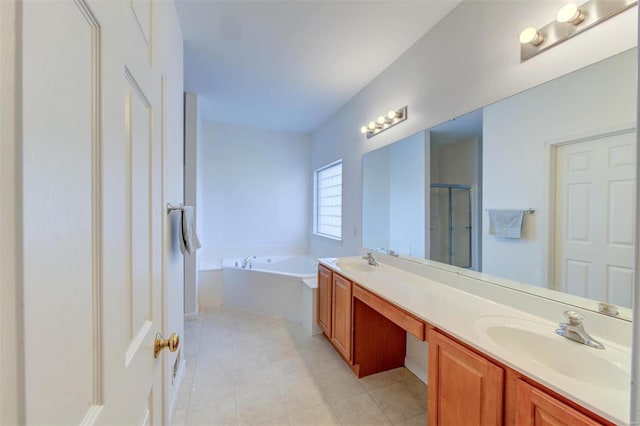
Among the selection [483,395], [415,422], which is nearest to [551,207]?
[483,395]

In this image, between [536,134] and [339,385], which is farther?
[339,385]

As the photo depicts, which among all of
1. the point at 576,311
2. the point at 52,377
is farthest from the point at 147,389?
the point at 576,311

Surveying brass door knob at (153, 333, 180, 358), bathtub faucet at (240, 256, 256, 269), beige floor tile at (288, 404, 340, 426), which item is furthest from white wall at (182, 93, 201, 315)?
brass door knob at (153, 333, 180, 358)

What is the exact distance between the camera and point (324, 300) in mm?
2576

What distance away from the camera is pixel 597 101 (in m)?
1.13

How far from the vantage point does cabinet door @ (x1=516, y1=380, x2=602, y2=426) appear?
77 cm

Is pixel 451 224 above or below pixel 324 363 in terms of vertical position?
above

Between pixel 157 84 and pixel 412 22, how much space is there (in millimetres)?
1837

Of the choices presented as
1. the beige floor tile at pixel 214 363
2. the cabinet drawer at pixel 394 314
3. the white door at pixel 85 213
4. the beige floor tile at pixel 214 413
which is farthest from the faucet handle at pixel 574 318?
the beige floor tile at pixel 214 363

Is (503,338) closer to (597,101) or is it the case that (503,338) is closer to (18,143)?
(597,101)

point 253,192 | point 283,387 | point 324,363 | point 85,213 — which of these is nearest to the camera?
point 85,213

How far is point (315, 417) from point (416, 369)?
92 cm

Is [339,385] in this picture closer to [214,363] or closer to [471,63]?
[214,363]

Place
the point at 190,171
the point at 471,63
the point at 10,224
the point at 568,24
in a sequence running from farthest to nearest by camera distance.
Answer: the point at 190,171, the point at 471,63, the point at 568,24, the point at 10,224
